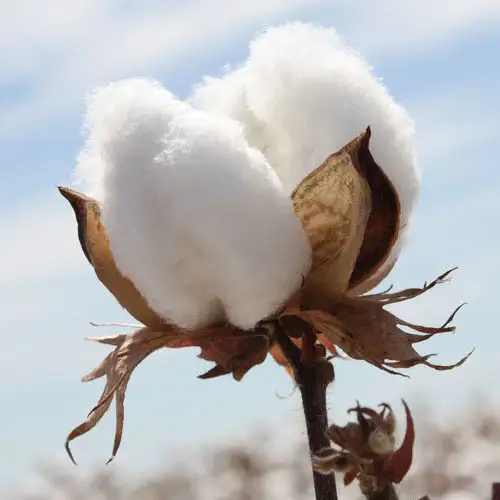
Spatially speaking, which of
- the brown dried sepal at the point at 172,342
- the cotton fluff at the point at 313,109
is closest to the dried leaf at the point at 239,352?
the brown dried sepal at the point at 172,342

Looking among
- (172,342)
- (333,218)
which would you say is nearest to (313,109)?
(333,218)

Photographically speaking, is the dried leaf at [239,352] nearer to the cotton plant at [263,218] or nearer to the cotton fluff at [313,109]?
the cotton plant at [263,218]

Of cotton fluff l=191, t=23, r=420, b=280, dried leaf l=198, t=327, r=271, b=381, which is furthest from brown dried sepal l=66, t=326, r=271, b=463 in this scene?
cotton fluff l=191, t=23, r=420, b=280

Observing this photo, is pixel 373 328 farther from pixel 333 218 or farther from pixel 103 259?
pixel 103 259

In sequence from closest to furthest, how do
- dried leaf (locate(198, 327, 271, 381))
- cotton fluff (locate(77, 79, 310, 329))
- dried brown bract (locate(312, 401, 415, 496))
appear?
dried brown bract (locate(312, 401, 415, 496)), cotton fluff (locate(77, 79, 310, 329)), dried leaf (locate(198, 327, 271, 381))

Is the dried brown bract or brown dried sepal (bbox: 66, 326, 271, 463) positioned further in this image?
brown dried sepal (bbox: 66, 326, 271, 463)

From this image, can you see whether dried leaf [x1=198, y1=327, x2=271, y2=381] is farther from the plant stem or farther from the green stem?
the green stem

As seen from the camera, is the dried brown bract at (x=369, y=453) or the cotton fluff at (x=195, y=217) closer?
the dried brown bract at (x=369, y=453)
